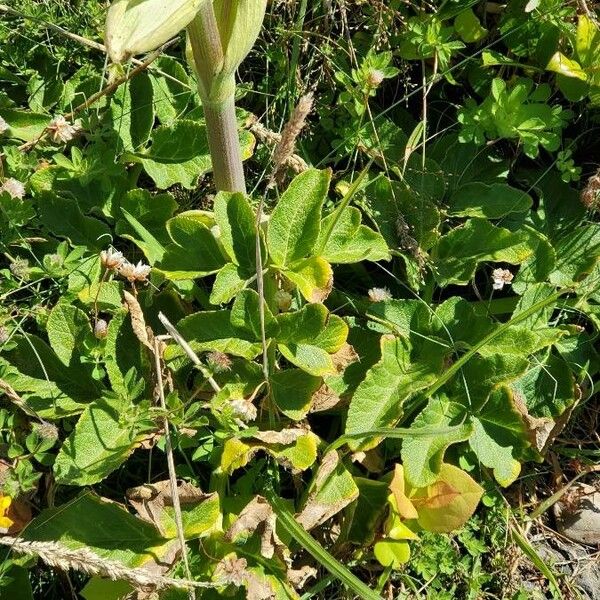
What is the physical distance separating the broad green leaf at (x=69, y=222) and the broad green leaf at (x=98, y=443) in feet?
1.46

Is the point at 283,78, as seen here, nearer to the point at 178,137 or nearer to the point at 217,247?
the point at 178,137

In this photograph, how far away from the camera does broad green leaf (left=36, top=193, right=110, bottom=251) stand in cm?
196

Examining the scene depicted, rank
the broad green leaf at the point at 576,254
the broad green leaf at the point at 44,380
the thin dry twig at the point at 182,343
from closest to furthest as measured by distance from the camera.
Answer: the thin dry twig at the point at 182,343 → the broad green leaf at the point at 44,380 → the broad green leaf at the point at 576,254

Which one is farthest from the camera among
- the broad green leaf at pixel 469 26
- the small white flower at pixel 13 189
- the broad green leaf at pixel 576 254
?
the broad green leaf at pixel 469 26

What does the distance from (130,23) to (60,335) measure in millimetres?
784

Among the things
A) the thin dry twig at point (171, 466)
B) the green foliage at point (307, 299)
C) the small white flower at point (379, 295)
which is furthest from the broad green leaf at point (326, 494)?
the small white flower at point (379, 295)

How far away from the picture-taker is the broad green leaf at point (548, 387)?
1949 millimetres

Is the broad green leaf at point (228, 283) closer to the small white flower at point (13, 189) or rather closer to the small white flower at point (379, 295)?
the small white flower at point (379, 295)

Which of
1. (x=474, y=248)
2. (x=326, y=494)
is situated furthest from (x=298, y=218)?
(x=326, y=494)

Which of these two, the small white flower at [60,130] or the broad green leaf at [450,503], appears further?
the small white flower at [60,130]

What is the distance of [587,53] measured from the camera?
6.85ft

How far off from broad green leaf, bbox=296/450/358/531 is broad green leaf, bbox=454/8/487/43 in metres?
1.21

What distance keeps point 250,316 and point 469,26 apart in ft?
3.60

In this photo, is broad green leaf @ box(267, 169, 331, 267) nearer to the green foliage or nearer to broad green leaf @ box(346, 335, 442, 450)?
the green foliage
